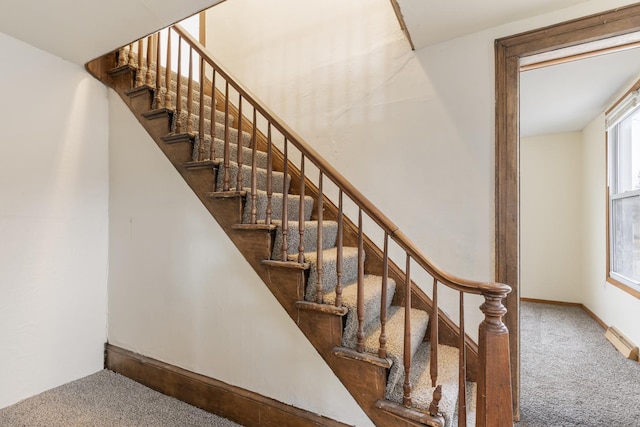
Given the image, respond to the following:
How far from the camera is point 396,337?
1.57m

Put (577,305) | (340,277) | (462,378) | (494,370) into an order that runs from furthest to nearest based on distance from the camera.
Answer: (577,305) < (340,277) < (462,378) < (494,370)

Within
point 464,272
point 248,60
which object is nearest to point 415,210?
point 464,272

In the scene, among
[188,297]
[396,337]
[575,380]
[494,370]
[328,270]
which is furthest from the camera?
[575,380]

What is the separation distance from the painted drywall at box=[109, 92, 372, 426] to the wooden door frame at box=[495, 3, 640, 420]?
3.18 feet

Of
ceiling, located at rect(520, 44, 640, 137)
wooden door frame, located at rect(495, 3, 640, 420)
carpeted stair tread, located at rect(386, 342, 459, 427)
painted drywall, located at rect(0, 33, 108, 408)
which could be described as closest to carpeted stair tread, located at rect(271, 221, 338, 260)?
carpeted stair tread, located at rect(386, 342, 459, 427)

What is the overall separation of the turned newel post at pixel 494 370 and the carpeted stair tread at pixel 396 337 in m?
0.38

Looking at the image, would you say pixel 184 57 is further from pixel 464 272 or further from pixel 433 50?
pixel 464 272

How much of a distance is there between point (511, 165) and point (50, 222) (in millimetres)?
2944

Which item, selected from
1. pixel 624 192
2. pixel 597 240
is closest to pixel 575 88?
pixel 624 192

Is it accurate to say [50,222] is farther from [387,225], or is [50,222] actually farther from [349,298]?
[387,225]

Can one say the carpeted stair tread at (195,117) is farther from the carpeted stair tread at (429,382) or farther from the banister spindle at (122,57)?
the carpeted stair tread at (429,382)

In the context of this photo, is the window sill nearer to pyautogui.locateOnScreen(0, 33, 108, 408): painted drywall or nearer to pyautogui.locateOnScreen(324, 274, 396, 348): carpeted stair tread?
pyautogui.locateOnScreen(324, 274, 396, 348): carpeted stair tread

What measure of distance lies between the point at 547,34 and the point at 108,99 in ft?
9.72

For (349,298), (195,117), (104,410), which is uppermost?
(195,117)
